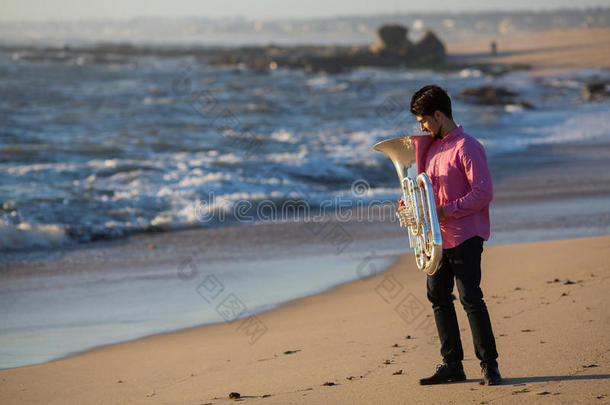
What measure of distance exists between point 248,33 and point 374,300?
170 m

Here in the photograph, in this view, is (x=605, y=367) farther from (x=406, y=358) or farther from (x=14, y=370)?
(x=14, y=370)

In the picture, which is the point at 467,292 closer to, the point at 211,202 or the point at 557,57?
the point at 211,202

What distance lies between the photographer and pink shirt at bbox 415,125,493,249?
3.73m

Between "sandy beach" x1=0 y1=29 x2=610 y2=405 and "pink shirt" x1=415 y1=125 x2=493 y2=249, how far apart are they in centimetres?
80

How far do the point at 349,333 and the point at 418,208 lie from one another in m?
1.80

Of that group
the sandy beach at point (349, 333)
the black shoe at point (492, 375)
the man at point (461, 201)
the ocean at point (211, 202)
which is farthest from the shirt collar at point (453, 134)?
the ocean at point (211, 202)

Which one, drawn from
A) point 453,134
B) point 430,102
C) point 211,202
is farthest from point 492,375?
point 211,202

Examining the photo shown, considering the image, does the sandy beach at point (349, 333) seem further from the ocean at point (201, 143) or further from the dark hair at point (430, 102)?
the ocean at point (201, 143)

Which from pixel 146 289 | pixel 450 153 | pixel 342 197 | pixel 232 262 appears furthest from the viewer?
pixel 342 197

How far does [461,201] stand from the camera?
12.3 feet

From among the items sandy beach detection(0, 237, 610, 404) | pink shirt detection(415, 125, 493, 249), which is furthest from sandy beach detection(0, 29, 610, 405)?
pink shirt detection(415, 125, 493, 249)

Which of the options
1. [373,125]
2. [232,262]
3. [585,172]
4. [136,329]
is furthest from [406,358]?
[373,125]

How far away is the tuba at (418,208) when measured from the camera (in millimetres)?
3727

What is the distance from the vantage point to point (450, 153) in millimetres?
3824
